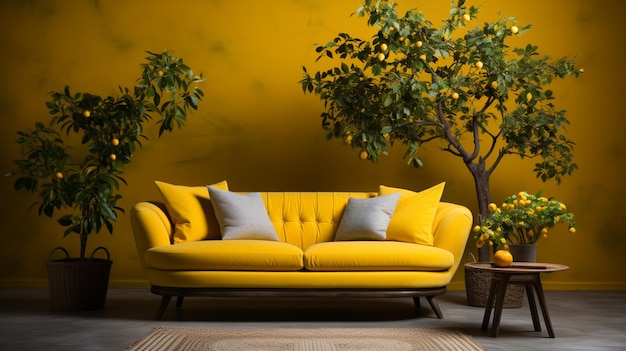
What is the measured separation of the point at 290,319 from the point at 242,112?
2114 millimetres

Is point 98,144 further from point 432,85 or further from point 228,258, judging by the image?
point 432,85

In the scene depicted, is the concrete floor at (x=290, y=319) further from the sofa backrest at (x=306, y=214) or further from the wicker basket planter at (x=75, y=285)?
the sofa backrest at (x=306, y=214)

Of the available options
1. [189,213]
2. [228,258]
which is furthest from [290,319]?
[189,213]

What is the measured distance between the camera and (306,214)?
220 inches

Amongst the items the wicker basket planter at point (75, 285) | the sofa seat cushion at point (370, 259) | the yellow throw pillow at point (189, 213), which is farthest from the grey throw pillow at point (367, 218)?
the wicker basket planter at point (75, 285)

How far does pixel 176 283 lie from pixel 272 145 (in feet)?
6.45

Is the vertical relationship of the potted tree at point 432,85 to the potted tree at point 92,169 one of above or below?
above

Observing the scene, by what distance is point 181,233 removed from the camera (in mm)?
5191

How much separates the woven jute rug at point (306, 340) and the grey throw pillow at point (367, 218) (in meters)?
0.88

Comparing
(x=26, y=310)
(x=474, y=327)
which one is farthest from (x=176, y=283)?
(x=474, y=327)

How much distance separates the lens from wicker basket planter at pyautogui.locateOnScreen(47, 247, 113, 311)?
17.0 feet

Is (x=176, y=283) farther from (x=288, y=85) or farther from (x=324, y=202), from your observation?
(x=288, y=85)

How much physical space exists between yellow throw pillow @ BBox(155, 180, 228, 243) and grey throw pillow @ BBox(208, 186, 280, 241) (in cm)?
9

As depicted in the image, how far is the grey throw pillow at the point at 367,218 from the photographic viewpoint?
5246 mm
